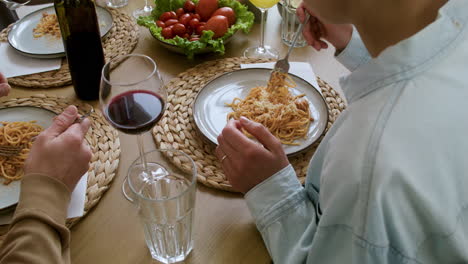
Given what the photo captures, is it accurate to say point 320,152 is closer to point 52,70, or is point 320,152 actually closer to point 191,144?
point 191,144

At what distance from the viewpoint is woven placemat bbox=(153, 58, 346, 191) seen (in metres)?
1.00

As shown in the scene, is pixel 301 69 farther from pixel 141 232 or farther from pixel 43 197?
pixel 43 197

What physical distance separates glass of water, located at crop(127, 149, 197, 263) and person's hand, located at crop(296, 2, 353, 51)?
597 mm

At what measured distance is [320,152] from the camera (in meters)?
0.85

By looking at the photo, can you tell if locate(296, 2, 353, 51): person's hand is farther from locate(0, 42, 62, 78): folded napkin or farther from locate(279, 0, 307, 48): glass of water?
locate(0, 42, 62, 78): folded napkin

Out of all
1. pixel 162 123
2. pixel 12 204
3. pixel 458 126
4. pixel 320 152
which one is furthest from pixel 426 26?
pixel 12 204

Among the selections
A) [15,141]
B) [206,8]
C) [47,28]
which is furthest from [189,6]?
[15,141]

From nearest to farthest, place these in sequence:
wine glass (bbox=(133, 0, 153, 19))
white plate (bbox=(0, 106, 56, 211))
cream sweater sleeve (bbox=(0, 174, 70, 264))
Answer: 1. cream sweater sleeve (bbox=(0, 174, 70, 264))
2. white plate (bbox=(0, 106, 56, 211))
3. wine glass (bbox=(133, 0, 153, 19))

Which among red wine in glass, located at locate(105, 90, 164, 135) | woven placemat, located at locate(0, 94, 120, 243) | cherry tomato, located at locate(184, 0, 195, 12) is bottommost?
woven placemat, located at locate(0, 94, 120, 243)

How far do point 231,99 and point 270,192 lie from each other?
41 cm

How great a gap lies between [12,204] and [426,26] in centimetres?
89

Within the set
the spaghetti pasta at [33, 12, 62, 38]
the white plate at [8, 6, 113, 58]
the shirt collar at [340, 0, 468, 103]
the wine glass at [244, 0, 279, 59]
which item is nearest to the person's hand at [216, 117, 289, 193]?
the shirt collar at [340, 0, 468, 103]

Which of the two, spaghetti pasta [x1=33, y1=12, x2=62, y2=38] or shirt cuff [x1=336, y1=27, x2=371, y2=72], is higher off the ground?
shirt cuff [x1=336, y1=27, x2=371, y2=72]

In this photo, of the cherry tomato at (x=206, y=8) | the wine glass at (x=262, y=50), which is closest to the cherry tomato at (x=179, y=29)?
the cherry tomato at (x=206, y=8)
